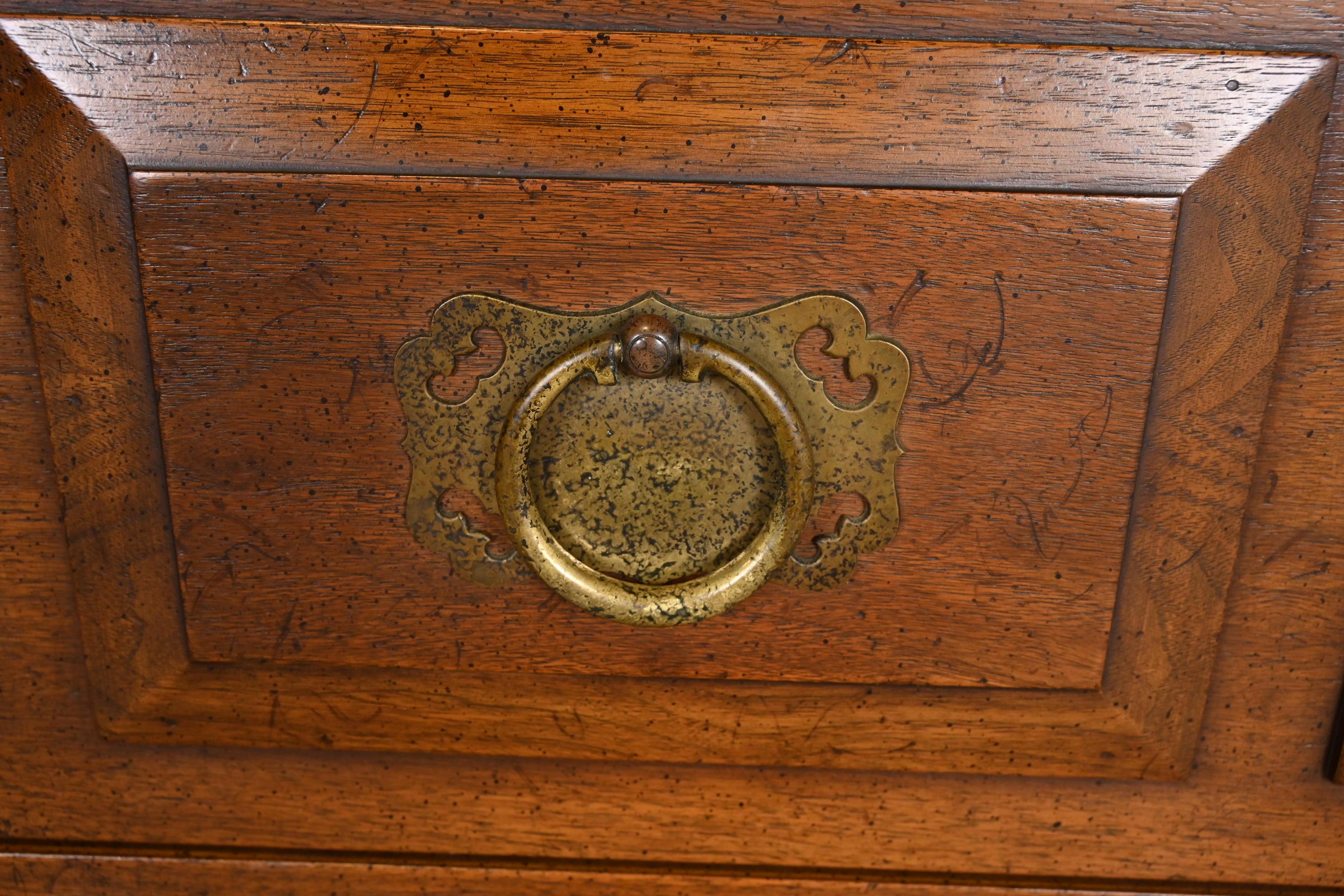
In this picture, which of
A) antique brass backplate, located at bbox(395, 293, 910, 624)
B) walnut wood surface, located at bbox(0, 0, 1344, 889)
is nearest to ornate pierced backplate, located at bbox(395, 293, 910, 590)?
antique brass backplate, located at bbox(395, 293, 910, 624)

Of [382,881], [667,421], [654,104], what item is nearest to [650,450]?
[667,421]

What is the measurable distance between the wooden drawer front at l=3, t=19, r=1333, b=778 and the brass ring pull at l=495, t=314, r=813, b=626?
2cm

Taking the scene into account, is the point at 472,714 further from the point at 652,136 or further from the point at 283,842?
the point at 652,136

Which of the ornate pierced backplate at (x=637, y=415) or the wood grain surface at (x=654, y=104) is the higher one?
the wood grain surface at (x=654, y=104)

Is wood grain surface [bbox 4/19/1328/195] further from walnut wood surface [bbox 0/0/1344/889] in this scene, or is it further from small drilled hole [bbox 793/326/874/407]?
walnut wood surface [bbox 0/0/1344/889]

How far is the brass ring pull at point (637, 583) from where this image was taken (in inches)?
12.6

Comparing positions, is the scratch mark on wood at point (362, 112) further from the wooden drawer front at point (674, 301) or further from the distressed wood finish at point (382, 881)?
the distressed wood finish at point (382, 881)

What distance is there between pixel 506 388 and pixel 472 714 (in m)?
0.15

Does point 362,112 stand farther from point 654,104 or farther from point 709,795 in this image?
point 709,795

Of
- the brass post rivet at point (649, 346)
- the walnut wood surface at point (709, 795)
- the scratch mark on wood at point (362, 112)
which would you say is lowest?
the walnut wood surface at point (709, 795)

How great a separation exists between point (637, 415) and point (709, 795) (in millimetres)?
184

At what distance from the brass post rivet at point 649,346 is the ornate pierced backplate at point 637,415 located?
0.01 meters

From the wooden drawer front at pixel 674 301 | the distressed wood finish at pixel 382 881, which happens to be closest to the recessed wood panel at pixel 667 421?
the wooden drawer front at pixel 674 301

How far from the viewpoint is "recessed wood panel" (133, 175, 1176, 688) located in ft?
1.05
